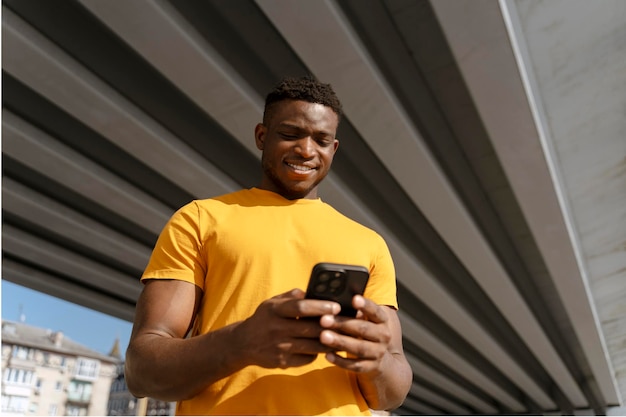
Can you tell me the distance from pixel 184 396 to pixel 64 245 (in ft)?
32.9

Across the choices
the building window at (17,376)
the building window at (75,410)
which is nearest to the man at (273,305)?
the building window at (17,376)

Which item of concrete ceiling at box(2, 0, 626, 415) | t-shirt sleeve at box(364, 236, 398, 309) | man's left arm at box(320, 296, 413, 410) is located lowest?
man's left arm at box(320, 296, 413, 410)

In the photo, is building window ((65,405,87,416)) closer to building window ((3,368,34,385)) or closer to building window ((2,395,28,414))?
building window ((2,395,28,414))

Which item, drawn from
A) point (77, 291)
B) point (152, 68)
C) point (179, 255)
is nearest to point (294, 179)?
point (179, 255)

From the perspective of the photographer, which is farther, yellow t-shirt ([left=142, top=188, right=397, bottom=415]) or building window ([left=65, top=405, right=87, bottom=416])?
building window ([left=65, top=405, right=87, bottom=416])

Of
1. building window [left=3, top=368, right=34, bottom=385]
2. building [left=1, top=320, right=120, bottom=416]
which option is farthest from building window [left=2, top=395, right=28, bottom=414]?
building window [left=3, top=368, right=34, bottom=385]

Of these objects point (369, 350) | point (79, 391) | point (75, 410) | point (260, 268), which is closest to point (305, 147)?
point (260, 268)

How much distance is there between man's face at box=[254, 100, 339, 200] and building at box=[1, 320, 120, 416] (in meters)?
63.6

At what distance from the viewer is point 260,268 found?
1.55 meters

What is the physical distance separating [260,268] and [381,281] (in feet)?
1.35

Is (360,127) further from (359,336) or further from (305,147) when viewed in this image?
(359,336)

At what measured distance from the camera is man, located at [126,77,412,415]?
130 cm

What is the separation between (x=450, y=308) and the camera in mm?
13391

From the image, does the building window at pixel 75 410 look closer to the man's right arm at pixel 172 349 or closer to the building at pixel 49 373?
the building at pixel 49 373
